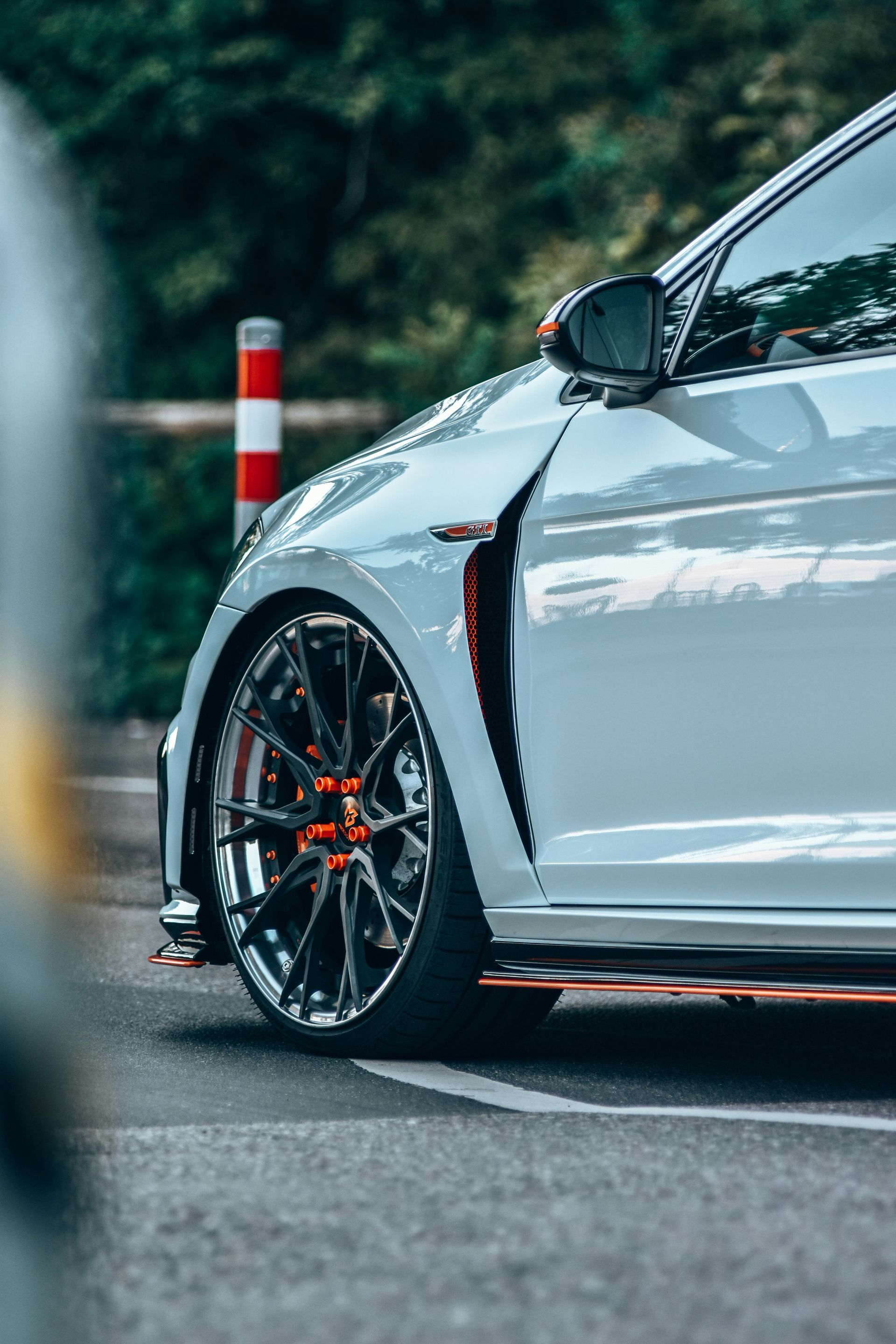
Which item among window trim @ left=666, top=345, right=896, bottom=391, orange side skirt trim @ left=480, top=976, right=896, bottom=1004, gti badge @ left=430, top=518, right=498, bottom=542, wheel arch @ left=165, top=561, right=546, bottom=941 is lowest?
orange side skirt trim @ left=480, top=976, right=896, bottom=1004

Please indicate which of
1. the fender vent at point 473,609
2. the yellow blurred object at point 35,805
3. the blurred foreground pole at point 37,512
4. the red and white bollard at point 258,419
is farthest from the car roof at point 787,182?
the red and white bollard at point 258,419

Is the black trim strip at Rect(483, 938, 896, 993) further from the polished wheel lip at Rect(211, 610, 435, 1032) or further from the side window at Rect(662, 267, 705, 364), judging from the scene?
the side window at Rect(662, 267, 705, 364)

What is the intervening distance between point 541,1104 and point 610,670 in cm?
71

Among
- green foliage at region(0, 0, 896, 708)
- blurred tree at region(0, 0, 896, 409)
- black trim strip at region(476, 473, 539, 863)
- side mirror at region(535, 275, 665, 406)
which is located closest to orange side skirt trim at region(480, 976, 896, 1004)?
black trim strip at region(476, 473, 539, 863)

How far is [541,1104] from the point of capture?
3281 mm

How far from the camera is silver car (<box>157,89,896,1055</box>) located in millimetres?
3137

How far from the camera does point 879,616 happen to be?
3062 mm

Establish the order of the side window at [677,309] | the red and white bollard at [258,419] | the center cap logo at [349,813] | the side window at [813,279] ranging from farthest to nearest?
the red and white bollard at [258,419], the center cap logo at [349,813], the side window at [677,309], the side window at [813,279]

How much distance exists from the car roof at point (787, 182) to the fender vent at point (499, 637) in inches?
18.2

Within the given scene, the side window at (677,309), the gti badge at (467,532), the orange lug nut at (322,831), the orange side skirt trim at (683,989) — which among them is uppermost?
the side window at (677,309)

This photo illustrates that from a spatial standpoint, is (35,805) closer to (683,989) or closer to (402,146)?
(683,989)

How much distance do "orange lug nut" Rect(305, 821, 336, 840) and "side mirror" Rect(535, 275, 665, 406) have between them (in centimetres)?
95

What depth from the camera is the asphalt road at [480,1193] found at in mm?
2107

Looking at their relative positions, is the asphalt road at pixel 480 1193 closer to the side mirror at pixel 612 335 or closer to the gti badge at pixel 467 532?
the gti badge at pixel 467 532
